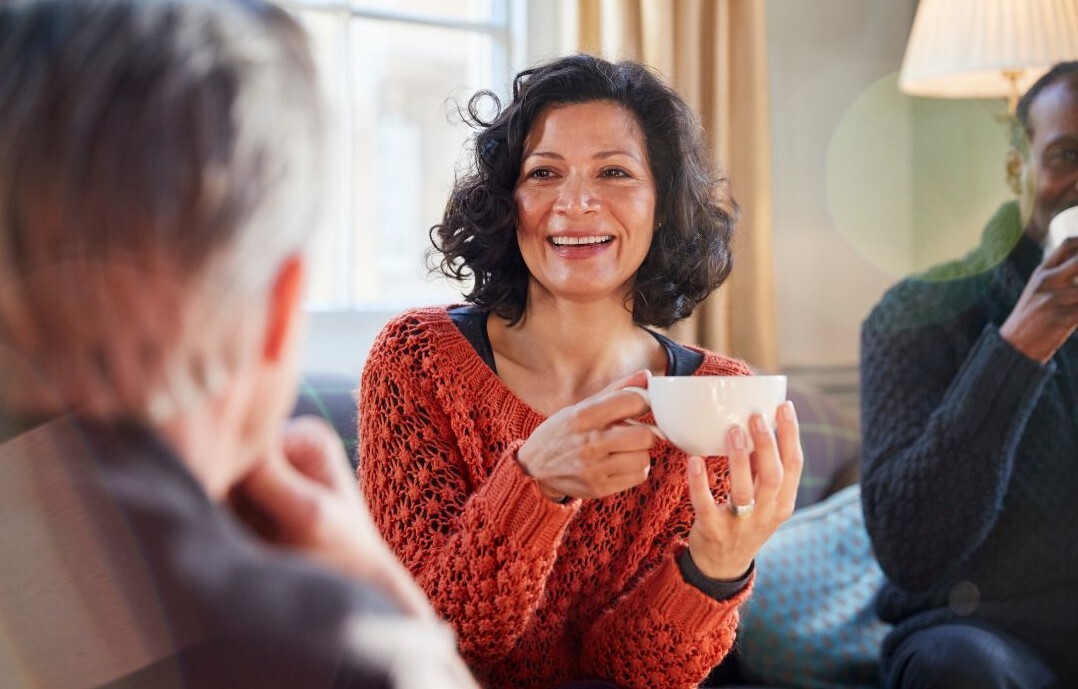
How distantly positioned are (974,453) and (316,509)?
2.62ft

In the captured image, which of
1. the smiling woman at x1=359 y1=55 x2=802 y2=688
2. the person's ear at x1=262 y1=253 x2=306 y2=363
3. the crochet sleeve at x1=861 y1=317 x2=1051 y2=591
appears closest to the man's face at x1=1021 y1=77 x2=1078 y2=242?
the crochet sleeve at x1=861 y1=317 x2=1051 y2=591

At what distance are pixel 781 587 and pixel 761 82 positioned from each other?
80cm

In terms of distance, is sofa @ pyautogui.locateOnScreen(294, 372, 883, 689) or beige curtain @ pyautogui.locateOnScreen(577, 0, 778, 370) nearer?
sofa @ pyautogui.locateOnScreen(294, 372, 883, 689)

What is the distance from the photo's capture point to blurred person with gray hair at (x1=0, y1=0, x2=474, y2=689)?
291 millimetres

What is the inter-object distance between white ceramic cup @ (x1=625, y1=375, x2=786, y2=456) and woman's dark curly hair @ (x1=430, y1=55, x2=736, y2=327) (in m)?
0.20

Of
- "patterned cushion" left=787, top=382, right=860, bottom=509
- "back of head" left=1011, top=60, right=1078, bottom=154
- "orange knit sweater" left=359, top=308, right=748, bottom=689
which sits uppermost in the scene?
"back of head" left=1011, top=60, right=1078, bottom=154

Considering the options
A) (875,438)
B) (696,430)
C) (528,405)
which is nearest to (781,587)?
(875,438)

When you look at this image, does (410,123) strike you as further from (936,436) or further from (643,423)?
(643,423)

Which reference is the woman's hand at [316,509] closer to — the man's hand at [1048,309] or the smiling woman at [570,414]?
the smiling woman at [570,414]

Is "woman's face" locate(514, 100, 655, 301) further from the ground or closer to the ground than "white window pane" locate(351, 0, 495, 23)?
closer to the ground

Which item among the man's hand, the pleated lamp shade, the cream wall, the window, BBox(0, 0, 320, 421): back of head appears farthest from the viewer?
the cream wall

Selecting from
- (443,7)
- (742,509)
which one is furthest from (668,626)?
(443,7)

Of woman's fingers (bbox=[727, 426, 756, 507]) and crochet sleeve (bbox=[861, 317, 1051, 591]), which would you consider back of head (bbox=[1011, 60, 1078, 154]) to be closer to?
crochet sleeve (bbox=[861, 317, 1051, 591])

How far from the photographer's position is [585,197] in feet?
2.36
